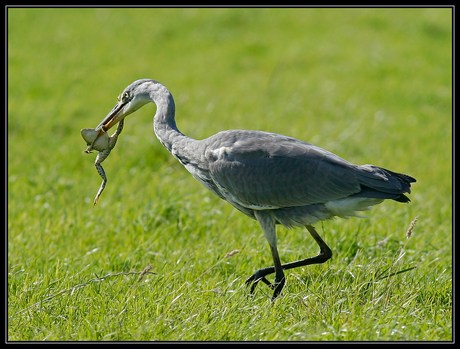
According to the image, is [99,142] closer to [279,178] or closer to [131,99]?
[131,99]

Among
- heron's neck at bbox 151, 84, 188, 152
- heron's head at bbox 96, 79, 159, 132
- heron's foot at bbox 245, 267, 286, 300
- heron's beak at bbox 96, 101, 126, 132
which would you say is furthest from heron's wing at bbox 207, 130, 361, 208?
heron's beak at bbox 96, 101, 126, 132

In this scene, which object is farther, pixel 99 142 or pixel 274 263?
pixel 99 142

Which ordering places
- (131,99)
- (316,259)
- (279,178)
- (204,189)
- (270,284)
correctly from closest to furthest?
1. (279,178)
2. (270,284)
3. (316,259)
4. (131,99)
5. (204,189)

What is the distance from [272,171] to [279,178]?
8 cm

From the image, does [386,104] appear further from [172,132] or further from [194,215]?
[172,132]

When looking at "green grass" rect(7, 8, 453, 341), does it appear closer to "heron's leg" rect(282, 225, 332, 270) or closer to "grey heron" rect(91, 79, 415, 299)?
"heron's leg" rect(282, 225, 332, 270)

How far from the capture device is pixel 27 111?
973 centimetres

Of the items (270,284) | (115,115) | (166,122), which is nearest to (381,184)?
(270,284)

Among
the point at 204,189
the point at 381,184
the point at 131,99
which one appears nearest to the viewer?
the point at 381,184

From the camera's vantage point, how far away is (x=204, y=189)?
6914 millimetres

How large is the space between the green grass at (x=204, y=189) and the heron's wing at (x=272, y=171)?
2.24 ft

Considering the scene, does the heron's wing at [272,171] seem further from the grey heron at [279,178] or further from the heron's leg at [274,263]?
the heron's leg at [274,263]

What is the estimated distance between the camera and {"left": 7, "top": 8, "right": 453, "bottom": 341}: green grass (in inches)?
151

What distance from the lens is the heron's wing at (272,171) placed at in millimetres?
4379
